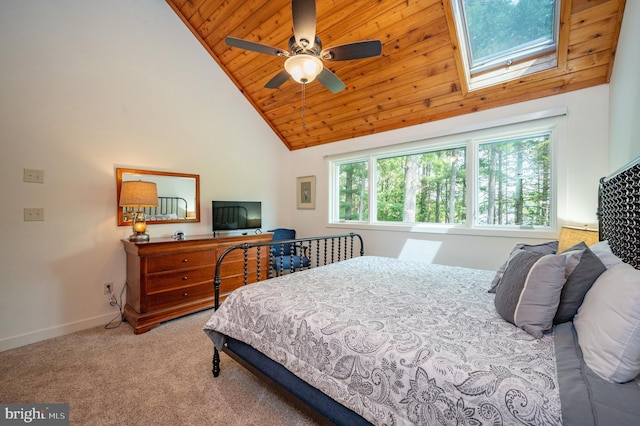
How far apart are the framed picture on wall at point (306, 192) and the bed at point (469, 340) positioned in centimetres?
279

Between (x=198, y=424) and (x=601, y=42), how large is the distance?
3.93 meters

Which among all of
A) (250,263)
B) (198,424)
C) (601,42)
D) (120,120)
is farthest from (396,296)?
(120,120)

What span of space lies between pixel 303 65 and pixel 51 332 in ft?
10.8

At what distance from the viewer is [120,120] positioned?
2951 millimetres

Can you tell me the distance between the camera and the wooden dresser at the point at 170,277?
2.68 m

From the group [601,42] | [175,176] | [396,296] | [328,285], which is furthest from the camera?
[175,176]

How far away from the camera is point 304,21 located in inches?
68.5

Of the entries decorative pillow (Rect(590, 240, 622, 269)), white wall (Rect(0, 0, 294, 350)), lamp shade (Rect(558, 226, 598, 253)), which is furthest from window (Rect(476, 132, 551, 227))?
white wall (Rect(0, 0, 294, 350))

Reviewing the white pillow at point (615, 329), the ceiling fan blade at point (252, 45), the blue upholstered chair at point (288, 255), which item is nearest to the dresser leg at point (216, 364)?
the blue upholstered chair at point (288, 255)

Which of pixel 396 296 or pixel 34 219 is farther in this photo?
pixel 34 219

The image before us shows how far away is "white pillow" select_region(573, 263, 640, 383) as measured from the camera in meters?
0.80

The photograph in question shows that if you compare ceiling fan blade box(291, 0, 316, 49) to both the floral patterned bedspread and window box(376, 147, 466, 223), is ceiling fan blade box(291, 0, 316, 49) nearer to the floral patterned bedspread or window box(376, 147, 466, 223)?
the floral patterned bedspread

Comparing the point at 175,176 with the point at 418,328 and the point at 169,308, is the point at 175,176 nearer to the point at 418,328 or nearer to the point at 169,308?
Result: the point at 169,308

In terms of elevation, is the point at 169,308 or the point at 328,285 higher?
the point at 328,285
